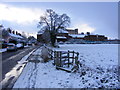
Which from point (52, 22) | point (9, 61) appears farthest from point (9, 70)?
point (52, 22)

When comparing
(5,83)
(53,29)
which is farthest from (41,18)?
(5,83)

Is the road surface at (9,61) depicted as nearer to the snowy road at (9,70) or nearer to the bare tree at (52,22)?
the snowy road at (9,70)

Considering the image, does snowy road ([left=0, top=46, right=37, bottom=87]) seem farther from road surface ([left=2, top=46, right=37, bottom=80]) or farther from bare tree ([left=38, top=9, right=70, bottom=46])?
bare tree ([left=38, top=9, right=70, bottom=46])

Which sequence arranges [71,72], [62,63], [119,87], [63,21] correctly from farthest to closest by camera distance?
1. [63,21]
2. [62,63]
3. [71,72]
4. [119,87]

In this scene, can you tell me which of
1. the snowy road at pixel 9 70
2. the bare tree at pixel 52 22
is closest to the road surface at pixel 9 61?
the snowy road at pixel 9 70

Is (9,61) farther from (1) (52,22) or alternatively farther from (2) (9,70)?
(1) (52,22)

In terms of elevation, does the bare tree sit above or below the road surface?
above

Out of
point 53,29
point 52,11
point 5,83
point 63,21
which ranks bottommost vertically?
point 5,83

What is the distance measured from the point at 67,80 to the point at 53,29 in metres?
35.7

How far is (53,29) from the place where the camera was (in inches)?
1628

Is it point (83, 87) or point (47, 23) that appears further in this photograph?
point (47, 23)

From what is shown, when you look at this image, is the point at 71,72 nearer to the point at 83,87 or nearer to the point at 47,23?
the point at 83,87

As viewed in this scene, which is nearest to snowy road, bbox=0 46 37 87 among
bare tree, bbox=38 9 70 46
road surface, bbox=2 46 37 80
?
road surface, bbox=2 46 37 80

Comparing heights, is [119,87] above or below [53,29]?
below
